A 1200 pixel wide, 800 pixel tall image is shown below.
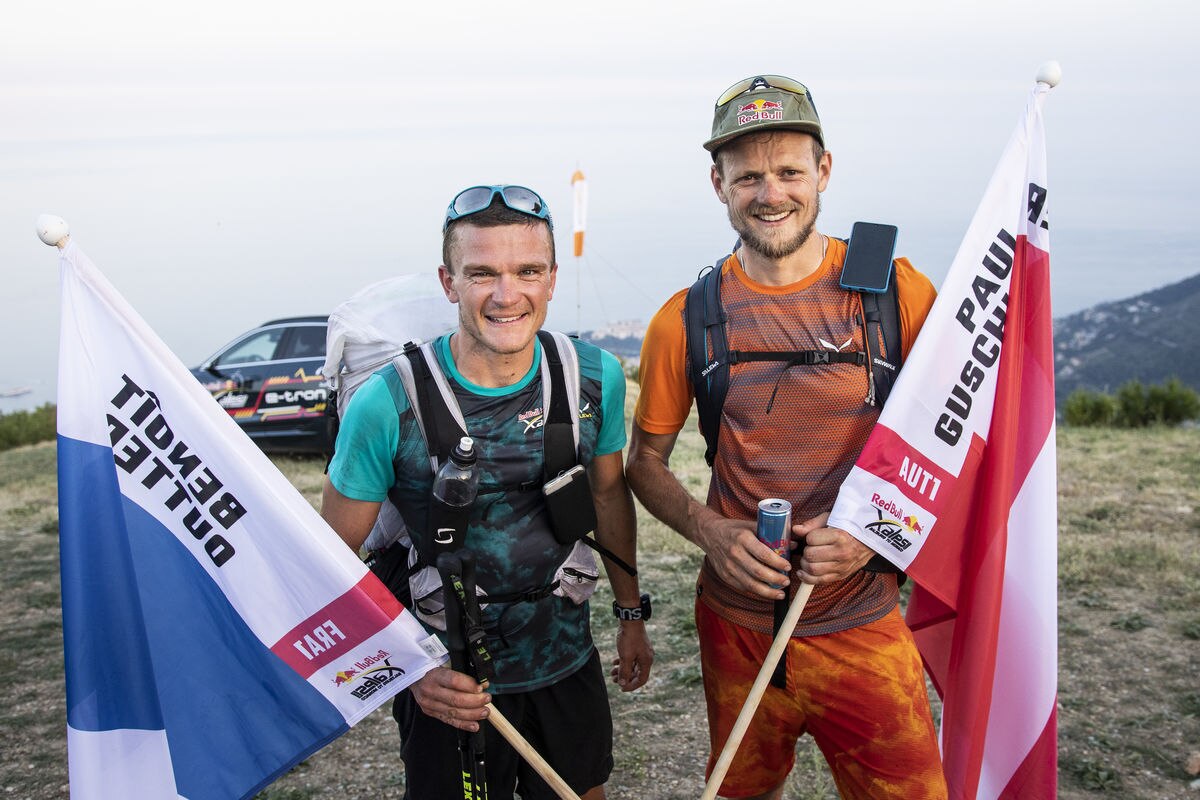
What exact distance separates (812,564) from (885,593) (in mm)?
425

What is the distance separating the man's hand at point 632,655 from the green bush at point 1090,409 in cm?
1672

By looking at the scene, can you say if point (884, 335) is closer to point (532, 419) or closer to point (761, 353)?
point (761, 353)

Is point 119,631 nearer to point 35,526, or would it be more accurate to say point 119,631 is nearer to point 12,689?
point 12,689

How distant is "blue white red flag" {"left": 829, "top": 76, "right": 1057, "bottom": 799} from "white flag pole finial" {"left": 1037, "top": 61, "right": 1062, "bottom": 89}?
0.04m

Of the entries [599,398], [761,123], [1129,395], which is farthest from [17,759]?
[1129,395]

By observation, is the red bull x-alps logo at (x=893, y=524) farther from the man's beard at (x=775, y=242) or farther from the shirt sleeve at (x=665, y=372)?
the man's beard at (x=775, y=242)

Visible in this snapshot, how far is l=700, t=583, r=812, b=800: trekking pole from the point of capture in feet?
9.31

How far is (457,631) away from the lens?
267 centimetres

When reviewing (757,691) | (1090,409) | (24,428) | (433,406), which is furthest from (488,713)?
(24,428)

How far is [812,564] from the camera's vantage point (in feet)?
9.47

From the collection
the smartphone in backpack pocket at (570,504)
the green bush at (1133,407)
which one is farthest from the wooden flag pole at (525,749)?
the green bush at (1133,407)

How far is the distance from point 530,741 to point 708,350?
144 centimetres

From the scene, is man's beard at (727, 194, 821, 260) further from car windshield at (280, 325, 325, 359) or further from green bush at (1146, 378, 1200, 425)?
green bush at (1146, 378, 1200, 425)

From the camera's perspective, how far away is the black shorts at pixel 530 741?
304 centimetres
